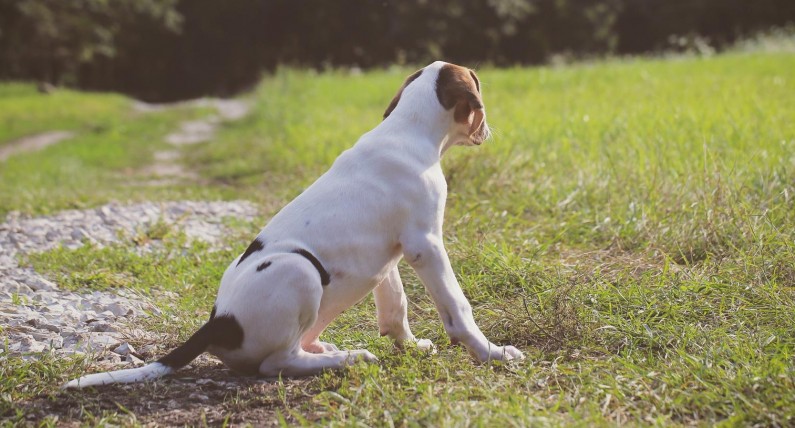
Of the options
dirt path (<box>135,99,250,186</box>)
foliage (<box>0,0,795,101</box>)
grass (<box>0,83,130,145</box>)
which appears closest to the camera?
dirt path (<box>135,99,250,186</box>)

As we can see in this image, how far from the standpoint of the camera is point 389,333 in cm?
396

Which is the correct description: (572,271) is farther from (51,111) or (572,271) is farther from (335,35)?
(335,35)

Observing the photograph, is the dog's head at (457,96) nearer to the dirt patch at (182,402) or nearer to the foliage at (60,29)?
the dirt patch at (182,402)

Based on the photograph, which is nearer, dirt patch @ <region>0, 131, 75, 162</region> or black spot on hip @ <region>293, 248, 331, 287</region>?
black spot on hip @ <region>293, 248, 331, 287</region>

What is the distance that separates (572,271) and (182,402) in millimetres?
2278

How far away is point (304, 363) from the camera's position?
11.7 feet

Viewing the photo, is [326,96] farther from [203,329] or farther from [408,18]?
[408,18]

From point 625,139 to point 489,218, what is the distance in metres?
2.71

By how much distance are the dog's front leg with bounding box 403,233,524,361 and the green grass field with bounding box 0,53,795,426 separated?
0.30 ft

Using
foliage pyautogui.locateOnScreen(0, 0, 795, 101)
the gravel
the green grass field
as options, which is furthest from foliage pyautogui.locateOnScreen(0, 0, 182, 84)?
the gravel

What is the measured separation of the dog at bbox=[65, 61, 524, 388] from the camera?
343cm

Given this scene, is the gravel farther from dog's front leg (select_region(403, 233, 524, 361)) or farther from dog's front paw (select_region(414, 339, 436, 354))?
dog's front leg (select_region(403, 233, 524, 361))

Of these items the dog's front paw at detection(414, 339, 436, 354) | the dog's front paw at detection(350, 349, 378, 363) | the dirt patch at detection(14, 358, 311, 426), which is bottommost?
the dirt patch at detection(14, 358, 311, 426)

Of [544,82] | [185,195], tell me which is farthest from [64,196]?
[544,82]
